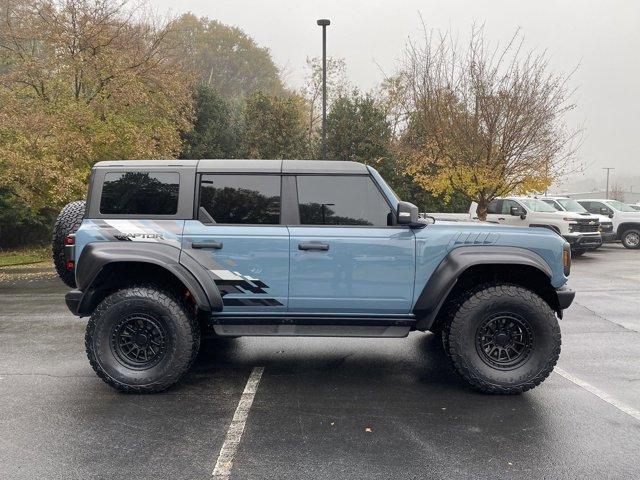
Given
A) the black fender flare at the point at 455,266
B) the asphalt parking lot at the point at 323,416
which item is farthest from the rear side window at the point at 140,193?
the black fender flare at the point at 455,266

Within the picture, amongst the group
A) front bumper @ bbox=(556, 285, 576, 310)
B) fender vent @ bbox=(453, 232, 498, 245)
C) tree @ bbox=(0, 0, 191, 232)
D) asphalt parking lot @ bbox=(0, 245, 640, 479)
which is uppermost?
tree @ bbox=(0, 0, 191, 232)

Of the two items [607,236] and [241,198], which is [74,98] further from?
[607,236]

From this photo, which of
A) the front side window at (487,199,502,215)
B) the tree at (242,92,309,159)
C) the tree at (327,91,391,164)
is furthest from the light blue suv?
the tree at (242,92,309,159)

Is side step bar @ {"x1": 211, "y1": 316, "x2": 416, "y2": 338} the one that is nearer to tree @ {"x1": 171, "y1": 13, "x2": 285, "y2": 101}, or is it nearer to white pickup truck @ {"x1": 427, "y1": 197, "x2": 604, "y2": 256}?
white pickup truck @ {"x1": 427, "y1": 197, "x2": 604, "y2": 256}

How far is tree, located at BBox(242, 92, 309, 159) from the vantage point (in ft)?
81.3

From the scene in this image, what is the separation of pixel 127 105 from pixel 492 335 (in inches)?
557

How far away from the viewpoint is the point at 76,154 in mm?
13961

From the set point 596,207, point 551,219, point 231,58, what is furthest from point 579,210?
point 231,58

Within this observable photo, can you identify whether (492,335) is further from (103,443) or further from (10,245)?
(10,245)

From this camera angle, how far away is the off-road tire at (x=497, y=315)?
4.51m

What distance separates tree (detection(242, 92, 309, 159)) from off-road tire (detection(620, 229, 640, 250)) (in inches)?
542

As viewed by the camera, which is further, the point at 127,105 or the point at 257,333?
the point at 127,105

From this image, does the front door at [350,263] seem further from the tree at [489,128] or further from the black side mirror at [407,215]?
the tree at [489,128]

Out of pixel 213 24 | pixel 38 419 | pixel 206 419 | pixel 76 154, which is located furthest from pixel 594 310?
pixel 213 24
